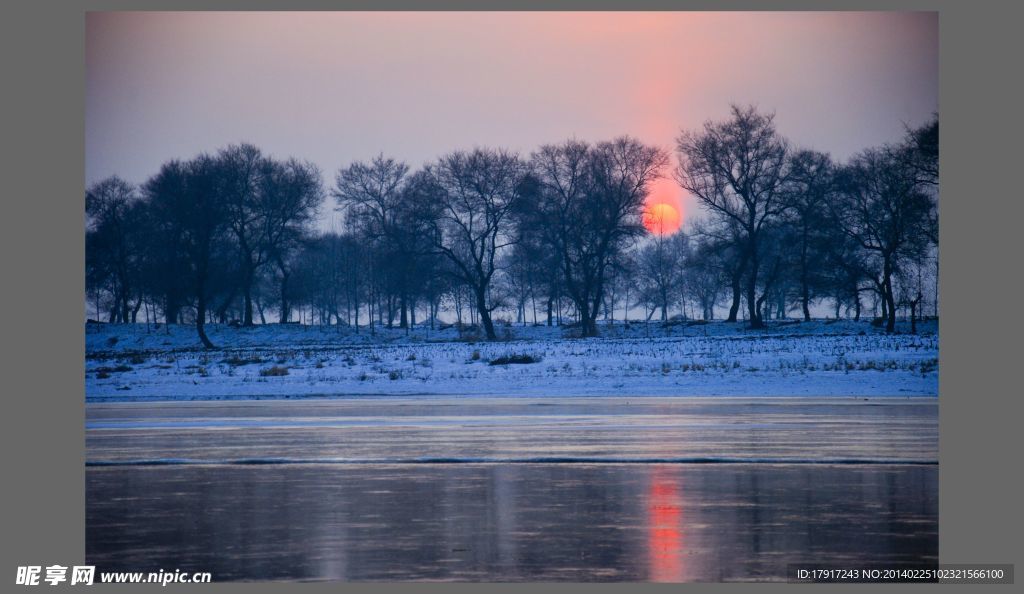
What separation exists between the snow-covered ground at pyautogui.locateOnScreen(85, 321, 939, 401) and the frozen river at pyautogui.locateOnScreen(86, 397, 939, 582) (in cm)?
998

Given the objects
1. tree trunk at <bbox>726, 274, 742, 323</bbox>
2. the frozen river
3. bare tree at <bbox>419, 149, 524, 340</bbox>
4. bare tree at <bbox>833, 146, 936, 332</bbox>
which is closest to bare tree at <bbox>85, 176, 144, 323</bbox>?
bare tree at <bbox>419, 149, 524, 340</bbox>

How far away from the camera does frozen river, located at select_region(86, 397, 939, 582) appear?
30.8 feet

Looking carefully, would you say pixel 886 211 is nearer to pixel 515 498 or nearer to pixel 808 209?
pixel 808 209

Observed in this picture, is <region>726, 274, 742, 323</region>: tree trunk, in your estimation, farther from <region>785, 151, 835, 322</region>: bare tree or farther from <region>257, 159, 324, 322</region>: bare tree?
<region>257, 159, 324, 322</region>: bare tree

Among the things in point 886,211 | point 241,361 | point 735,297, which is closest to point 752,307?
point 735,297

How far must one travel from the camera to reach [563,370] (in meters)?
35.3

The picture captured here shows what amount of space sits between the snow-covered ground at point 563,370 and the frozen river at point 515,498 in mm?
9982

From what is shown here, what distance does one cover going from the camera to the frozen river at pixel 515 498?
9.38 metres

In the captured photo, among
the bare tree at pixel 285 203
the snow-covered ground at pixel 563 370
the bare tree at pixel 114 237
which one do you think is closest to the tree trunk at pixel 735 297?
the snow-covered ground at pixel 563 370

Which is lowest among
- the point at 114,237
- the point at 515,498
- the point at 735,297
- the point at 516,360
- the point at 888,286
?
the point at 515,498

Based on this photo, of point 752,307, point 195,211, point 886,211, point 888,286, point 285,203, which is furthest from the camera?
point 285,203

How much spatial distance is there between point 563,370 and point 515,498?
2347 cm

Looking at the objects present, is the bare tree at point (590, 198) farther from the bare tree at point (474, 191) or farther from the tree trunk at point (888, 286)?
the tree trunk at point (888, 286)

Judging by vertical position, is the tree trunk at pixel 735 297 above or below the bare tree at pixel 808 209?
below
